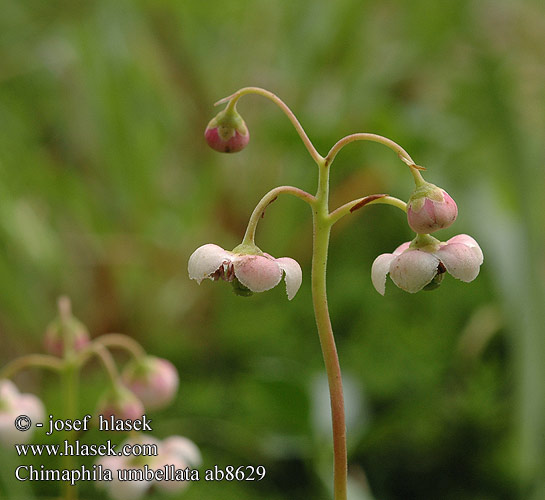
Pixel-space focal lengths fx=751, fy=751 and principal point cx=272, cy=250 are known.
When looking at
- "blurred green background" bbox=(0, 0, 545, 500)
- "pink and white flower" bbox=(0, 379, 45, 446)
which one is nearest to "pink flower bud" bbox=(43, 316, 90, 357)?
"pink and white flower" bbox=(0, 379, 45, 446)

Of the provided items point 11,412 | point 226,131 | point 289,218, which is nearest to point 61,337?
point 11,412

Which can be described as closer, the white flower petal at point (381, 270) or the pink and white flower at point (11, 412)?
the white flower petal at point (381, 270)

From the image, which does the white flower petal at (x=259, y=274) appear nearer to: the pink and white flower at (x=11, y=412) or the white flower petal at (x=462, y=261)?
the white flower petal at (x=462, y=261)

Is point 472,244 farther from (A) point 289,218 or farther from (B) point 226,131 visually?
(A) point 289,218

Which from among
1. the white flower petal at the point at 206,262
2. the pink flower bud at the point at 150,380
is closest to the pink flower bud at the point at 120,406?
the pink flower bud at the point at 150,380

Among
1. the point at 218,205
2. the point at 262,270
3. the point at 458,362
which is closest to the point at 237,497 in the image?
the point at 458,362

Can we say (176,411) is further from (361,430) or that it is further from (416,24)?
(416,24)

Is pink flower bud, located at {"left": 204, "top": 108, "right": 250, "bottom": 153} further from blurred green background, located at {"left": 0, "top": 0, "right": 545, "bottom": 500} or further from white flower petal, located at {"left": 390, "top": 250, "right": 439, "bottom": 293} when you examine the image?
blurred green background, located at {"left": 0, "top": 0, "right": 545, "bottom": 500}
